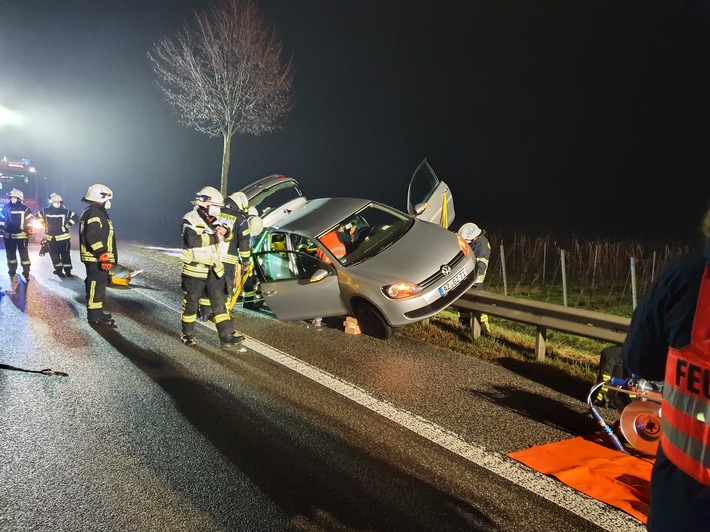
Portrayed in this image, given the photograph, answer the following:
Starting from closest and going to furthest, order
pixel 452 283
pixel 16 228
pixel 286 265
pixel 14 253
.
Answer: pixel 452 283, pixel 286 265, pixel 14 253, pixel 16 228

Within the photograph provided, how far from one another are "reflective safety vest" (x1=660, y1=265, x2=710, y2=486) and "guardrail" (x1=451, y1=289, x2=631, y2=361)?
3375 mm

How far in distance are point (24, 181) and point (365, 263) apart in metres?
17.8

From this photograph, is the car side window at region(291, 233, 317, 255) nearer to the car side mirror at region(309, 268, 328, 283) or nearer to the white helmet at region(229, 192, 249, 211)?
the car side mirror at region(309, 268, 328, 283)

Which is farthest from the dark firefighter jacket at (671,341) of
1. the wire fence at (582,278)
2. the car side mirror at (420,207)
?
the wire fence at (582,278)

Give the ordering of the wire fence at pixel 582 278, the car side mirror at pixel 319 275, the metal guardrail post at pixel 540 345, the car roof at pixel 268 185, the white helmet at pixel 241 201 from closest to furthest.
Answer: the metal guardrail post at pixel 540 345 → the car side mirror at pixel 319 275 → the white helmet at pixel 241 201 → the car roof at pixel 268 185 → the wire fence at pixel 582 278

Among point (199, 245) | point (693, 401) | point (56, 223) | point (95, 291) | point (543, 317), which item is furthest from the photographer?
point (56, 223)

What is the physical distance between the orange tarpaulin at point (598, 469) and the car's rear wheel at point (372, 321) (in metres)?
2.76

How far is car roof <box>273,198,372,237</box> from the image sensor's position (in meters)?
7.32

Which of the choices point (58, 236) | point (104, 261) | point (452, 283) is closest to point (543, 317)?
point (452, 283)

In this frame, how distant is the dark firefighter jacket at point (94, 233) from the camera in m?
7.47

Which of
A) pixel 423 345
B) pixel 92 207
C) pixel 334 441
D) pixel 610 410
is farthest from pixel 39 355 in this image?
pixel 610 410

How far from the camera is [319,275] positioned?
6.67m

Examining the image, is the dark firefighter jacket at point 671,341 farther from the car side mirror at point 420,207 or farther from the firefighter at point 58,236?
the firefighter at point 58,236

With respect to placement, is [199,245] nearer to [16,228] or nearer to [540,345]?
[540,345]
